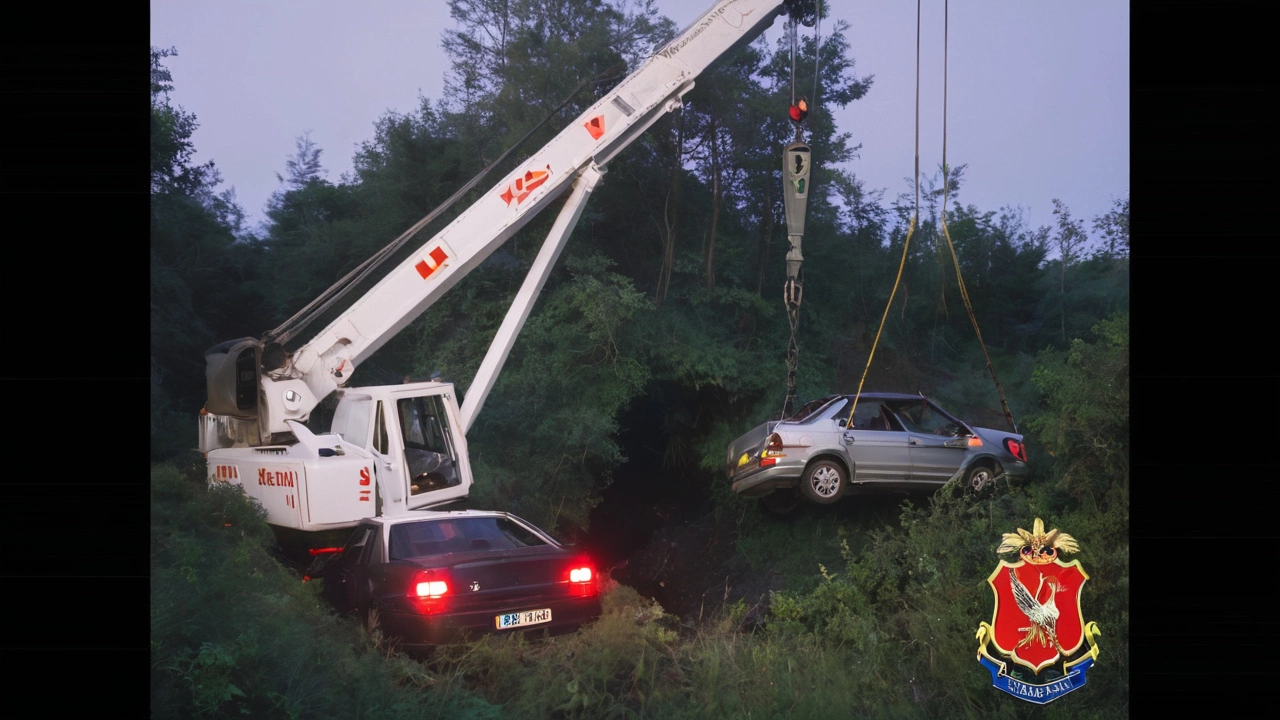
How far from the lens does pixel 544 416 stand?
6.75 m

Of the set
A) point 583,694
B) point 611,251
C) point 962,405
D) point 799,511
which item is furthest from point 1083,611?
point 611,251

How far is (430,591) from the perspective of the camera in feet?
16.2

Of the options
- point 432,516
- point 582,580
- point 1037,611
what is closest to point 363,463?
point 432,516

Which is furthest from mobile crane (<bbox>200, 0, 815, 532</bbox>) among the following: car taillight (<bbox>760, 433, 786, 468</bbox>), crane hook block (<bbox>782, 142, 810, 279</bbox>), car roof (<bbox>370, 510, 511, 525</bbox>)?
car taillight (<bbox>760, 433, 786, 468</bbox>)

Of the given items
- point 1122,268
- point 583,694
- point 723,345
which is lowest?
point 583,694

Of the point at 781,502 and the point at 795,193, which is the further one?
the point at 781,502

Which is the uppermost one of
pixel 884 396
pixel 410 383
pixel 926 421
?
pixel 410 383

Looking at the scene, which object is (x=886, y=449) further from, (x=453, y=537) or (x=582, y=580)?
(x=453, y=537)

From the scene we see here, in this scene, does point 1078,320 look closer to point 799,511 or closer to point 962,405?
point 962,405

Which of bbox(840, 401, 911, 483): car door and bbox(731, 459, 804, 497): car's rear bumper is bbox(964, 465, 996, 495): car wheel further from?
bbox(731, 459, 804, 497): car's rear bumper

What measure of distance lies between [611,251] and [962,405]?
9.55 ft

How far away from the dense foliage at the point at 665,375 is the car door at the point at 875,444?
343 millimetres

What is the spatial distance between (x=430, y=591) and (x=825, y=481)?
2889 mm

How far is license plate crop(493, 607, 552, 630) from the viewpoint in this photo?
4.91 metres
